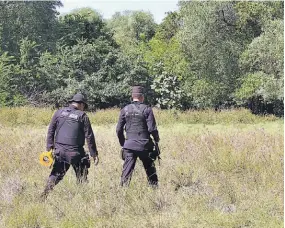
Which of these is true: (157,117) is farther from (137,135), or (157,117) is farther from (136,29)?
(136,29)

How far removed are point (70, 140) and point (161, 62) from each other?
27663 mm

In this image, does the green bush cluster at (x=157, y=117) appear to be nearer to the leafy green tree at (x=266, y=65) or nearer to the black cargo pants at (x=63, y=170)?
the leafy green tree at (x=266, y=65)

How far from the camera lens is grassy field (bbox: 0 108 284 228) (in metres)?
5.00

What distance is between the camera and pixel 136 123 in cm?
618

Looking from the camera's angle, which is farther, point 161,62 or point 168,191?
point 161,62

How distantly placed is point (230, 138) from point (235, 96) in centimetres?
1799

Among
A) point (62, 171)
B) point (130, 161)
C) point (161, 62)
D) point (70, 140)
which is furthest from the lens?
point (161, 62)

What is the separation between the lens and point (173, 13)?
39.4 metres

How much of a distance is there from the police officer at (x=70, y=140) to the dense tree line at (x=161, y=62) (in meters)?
19.3

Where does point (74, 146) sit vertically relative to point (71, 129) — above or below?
below

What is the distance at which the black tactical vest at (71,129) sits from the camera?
5.91 meters

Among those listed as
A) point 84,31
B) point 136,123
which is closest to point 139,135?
point 136,123

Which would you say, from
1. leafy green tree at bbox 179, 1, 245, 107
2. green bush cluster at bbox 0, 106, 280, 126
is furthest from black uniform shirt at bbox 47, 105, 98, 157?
leafy green tree at bbox 179, 1, 245, 107

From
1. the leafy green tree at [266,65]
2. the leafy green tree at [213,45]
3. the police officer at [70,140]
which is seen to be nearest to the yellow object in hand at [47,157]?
the police officer at [70,140]
